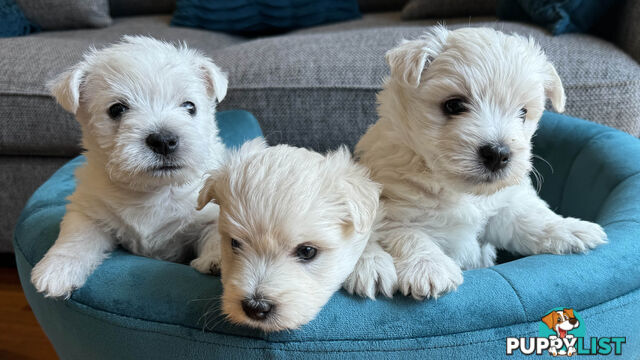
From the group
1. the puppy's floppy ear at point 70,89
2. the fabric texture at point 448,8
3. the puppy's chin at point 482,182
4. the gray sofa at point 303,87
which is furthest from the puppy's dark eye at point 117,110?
the fabric texture at point 448,8

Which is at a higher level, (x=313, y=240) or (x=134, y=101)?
(x=134, y=101)

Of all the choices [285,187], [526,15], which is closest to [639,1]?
[526,15]

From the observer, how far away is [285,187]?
4.44ft

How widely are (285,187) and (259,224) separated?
0.12 m

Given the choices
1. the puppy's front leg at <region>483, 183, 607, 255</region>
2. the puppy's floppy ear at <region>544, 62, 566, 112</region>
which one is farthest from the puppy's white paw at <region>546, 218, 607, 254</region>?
the puppy's floppy ear at <region>544, 62, 566, 112</region>

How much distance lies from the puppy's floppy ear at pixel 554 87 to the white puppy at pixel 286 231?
0.80 meters

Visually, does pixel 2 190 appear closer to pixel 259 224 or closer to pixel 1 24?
pixel 1 24

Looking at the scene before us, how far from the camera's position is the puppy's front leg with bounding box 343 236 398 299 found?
1420 millimetres

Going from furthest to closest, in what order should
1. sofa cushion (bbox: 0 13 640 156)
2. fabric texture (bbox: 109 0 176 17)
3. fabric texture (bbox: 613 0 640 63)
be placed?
fabric texture (bbox: 109 0 176 17), fabric texture (bbox: 613 0 640 63), sofa cushion (bbox: 0 13 640 156)

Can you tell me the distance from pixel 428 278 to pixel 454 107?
555 mm

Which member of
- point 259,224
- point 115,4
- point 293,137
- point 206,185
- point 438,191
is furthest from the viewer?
point 115,4

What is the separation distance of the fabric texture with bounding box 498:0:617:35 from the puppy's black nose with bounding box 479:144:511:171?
1.91 m

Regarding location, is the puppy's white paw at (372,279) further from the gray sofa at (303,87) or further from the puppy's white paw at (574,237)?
the gray sofa at (303,87)

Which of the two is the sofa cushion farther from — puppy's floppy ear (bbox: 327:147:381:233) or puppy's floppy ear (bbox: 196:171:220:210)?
puppy's floppy ear (bbox: 196:171:220:210)
